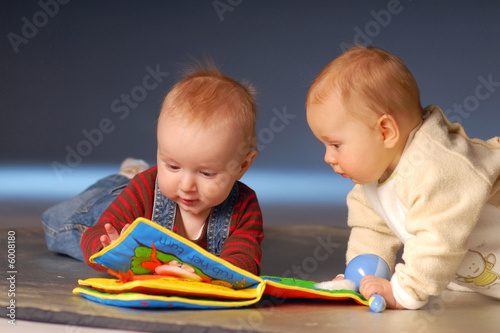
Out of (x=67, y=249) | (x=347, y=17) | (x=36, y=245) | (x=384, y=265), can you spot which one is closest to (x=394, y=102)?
(x=384, y=265)

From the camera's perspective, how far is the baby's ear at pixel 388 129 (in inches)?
55.6

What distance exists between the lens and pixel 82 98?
16.6ft

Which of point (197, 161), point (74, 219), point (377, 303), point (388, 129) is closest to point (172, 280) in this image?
point (197, 161)

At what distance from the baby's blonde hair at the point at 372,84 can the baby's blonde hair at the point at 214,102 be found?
0.22 meters

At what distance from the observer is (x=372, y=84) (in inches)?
55.3

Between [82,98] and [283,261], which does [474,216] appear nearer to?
[283,261]

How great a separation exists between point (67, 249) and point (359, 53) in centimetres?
112

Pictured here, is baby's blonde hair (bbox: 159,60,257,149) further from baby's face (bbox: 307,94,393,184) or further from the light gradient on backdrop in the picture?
the light gradient on backdrop

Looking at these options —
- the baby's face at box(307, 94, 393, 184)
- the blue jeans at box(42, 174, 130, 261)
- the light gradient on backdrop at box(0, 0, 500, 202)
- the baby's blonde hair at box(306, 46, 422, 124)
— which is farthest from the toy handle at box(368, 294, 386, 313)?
the light gradient on backdrop at box(0, 0, 500, 202)

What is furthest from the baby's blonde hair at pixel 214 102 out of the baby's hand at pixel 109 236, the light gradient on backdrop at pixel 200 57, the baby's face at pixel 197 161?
the light gradient on backdrop at pixel 200 57

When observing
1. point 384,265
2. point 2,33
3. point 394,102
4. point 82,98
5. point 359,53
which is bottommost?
point 384,265

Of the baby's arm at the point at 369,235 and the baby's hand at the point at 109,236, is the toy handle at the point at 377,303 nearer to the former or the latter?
the baby's arm at the point at 369,235

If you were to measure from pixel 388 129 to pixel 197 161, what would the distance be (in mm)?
449

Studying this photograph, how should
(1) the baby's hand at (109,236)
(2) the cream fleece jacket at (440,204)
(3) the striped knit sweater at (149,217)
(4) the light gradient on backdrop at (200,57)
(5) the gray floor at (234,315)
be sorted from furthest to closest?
(4) the light gradient on backdrop at (200,57), (3) the striped knit sweater at (149,217), (1) the baby's hand at (109,236), (2) the cream fleece jacket at (440,204), (5) the gray floor at (234,315)
